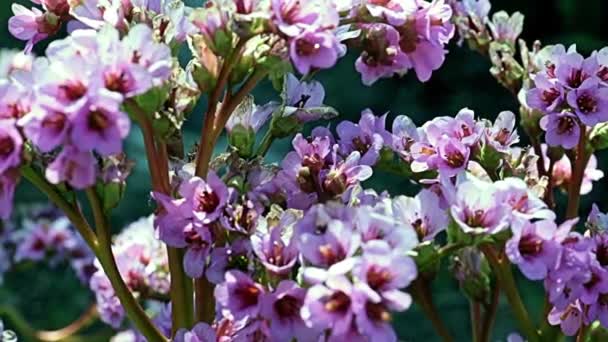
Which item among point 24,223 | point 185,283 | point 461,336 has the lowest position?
point 461,336

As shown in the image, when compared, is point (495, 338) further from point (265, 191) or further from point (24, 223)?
point (265, 191)

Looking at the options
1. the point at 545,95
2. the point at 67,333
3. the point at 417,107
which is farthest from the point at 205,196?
the point at 417,107

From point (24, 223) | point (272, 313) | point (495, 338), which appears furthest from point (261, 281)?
point (495, 338)

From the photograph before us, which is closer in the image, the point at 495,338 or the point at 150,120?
the point at 150,120

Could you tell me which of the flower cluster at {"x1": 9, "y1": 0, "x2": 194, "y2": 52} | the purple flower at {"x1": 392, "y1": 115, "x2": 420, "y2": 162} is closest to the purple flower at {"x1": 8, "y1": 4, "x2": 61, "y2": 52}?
the flower cluster at {"x1": 9, "y1": 0, "x2": 194, "y2": 52}

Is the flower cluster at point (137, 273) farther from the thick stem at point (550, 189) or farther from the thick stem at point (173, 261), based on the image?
the thick stem at point (550, 189)

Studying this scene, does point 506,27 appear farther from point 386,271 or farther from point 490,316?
point 386,271
